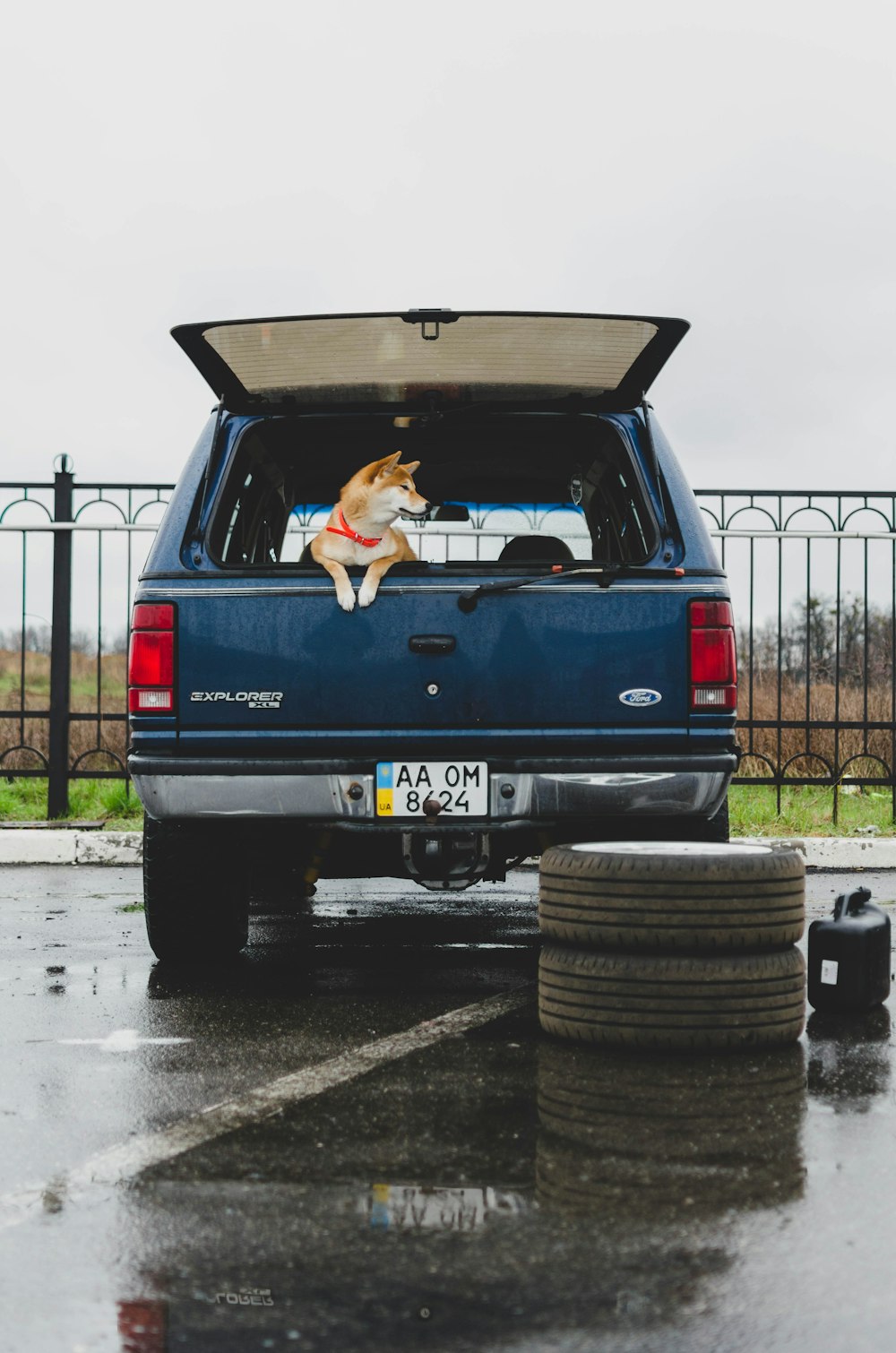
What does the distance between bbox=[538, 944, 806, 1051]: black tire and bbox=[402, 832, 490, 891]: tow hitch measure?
852mm

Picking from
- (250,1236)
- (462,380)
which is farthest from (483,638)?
(250,1236)

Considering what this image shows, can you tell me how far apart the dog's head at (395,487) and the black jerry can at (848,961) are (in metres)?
1.91

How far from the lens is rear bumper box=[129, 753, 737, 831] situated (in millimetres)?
4621

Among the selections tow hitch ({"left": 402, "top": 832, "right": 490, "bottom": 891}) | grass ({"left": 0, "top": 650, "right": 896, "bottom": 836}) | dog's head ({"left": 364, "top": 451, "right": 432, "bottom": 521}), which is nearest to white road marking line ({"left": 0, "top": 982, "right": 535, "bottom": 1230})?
tow hitch ({"left": 402, "top": 832, "right": 490, "bottom": 891})

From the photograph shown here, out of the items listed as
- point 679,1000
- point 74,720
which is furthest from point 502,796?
point 74,720

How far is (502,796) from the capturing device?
464 cm

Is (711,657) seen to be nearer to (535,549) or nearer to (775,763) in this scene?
(535,549)

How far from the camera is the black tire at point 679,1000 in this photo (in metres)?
3.95

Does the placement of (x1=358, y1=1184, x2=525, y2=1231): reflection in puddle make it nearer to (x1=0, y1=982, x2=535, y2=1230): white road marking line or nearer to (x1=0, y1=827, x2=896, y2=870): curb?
(x1=0, y1=982, x2=535, y2=1230): white road marking line

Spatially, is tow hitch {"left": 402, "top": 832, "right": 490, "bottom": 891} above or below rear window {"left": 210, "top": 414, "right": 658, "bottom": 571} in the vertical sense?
below

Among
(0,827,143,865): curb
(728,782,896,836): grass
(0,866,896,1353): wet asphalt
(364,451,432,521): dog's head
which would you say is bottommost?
(0,866,896,1353): wet asphalt

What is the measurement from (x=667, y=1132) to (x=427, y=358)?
2686 millimetres

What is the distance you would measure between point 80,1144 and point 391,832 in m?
1.68

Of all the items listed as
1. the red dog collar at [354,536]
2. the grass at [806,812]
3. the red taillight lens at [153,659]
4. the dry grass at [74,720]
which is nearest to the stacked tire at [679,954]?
the red dog collar at [354,536]
